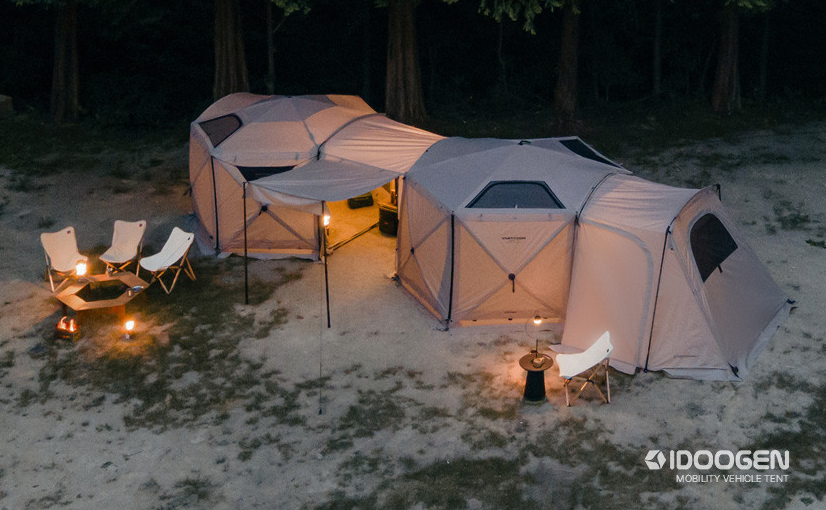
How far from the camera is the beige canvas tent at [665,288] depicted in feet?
30.4

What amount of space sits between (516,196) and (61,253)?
6.78m

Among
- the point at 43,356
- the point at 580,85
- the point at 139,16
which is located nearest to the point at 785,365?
the point at 43,356

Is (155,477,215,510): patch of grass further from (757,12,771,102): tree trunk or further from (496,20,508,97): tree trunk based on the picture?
(757,12,771,102): tree trunk

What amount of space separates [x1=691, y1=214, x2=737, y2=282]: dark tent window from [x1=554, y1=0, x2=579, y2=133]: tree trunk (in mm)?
8213

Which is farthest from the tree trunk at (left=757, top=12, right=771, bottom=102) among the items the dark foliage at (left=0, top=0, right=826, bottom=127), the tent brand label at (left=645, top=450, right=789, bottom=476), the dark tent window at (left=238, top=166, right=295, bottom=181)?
the tent brand label at (left=645, top=450, right=789, bottom=476)

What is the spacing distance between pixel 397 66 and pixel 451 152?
6.81 meters

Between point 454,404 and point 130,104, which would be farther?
point 130,104

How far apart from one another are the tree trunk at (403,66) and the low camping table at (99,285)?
337 inches

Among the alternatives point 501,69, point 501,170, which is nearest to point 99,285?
point 501,170

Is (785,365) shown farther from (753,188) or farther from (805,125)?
(805,125)

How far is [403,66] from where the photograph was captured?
701 inches

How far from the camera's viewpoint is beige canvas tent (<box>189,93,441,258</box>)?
1202cm

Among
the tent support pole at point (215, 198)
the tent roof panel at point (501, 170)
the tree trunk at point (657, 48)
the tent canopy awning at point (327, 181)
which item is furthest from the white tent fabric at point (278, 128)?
the tree trunk at point (657, 48)

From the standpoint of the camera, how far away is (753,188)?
14820 millimetres
